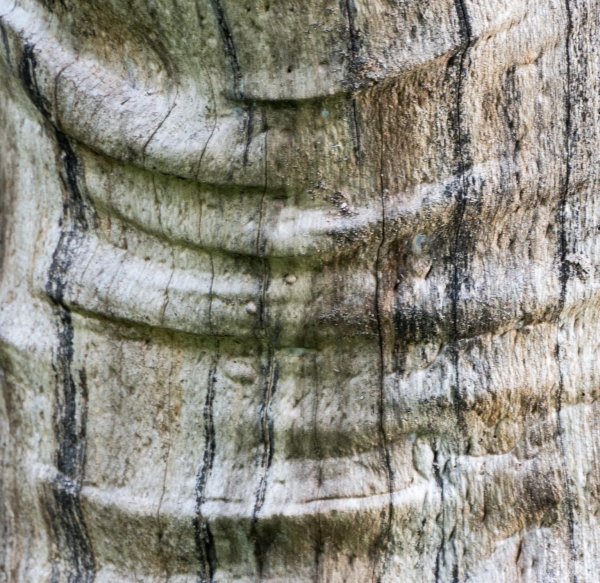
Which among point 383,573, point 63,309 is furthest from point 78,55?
point 383,573

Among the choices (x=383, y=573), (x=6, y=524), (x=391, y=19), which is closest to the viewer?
(x=391, y=19)

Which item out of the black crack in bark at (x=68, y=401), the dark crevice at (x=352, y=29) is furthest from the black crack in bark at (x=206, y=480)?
the dark crevice at (x=352, y=29)

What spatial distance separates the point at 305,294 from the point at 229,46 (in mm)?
337

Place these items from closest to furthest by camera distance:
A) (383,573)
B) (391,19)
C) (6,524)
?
(391,19), (383,573), (6,524)

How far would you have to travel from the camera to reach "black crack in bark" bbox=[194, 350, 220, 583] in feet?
3.36

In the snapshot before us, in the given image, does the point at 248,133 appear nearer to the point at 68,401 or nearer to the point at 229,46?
the point at 229,46

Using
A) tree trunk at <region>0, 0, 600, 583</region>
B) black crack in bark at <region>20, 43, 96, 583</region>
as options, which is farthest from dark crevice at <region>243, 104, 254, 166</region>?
black crack in bark at <region>20, 43, 96, 583</region>

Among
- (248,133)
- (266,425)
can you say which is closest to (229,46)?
(248,133)

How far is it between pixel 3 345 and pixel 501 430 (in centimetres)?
73

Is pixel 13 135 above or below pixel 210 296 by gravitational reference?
above

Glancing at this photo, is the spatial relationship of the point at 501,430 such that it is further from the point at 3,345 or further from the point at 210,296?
the point at 3,345

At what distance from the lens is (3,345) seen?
1081 millimetres

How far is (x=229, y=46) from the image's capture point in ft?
3.06

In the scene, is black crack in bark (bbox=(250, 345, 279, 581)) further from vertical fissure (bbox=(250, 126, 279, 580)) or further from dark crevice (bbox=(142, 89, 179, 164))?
dark crevice (bbox=(142, 89, 179, 164))
